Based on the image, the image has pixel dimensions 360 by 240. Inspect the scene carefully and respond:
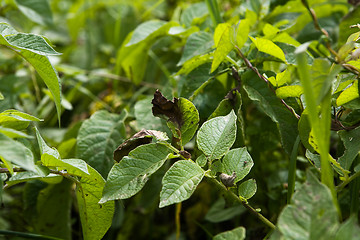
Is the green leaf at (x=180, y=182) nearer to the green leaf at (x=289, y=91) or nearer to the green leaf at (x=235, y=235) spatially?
the green leaf at (x=235, y=235)

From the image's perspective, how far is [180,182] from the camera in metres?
0.52

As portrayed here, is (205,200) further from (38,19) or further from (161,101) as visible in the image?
(38,19)

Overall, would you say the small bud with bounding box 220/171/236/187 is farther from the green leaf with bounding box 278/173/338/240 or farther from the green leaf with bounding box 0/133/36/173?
the green leaf with bounding box 0/133/36/173

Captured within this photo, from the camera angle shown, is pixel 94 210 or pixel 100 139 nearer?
pixel 94 210

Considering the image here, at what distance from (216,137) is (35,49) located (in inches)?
11.6

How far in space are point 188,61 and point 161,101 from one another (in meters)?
0.20

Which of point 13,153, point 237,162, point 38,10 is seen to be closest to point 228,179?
point 237,162

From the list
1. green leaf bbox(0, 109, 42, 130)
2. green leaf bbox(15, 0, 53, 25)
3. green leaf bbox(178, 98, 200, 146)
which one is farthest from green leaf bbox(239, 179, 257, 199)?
green leaf bbox(15, 0, 53, 25)

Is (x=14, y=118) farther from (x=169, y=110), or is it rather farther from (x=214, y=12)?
(x=214, y=12)

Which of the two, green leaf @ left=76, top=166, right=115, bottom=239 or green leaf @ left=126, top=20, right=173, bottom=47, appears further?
green leaf @ left=126, top=20, right=173, bottom=47

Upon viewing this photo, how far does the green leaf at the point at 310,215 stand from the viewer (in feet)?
1.33

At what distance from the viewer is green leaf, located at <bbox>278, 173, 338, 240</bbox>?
41cm

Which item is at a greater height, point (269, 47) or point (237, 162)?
point (269, 47)

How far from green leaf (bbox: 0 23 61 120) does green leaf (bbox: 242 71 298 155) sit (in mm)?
329
